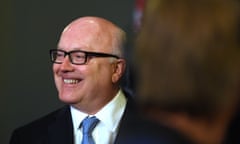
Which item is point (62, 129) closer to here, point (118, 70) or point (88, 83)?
point (88, 83)

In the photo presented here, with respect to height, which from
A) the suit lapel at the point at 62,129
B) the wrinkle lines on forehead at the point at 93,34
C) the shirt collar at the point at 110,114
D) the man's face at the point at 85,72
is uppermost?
the wrinkle lines on forehead at the point at 93,34

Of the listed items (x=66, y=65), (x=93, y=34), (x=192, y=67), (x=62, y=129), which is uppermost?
(x=192, y=67)

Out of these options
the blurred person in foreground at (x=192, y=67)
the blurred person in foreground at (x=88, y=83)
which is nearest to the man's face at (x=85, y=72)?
the blurred person in foreground at (x=88, y=83)

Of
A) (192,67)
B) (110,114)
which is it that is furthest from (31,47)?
(192,67)

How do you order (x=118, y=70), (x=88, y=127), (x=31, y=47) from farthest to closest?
(x=31, y=47) < (x=118, y=70) < (x=88, y=127)

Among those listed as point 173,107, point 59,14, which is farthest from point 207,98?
point 59,14

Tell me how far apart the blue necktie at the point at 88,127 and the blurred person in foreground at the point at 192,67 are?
114 centimetres

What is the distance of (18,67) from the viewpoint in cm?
291

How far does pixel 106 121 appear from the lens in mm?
1854

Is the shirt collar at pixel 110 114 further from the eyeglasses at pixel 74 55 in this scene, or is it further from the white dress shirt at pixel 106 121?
the eyeglasses at pixel 74 55

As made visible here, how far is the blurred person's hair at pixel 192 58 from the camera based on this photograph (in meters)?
0.67

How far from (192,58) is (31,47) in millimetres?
2302

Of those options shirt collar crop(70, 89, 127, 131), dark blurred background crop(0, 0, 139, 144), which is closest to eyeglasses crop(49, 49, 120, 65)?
shirt collar crop(70, 89, 127, 131)

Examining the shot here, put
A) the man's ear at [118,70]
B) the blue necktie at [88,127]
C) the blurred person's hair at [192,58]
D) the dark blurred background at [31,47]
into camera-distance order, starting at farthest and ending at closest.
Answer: the dark blurred background at [31,47], the man's ear at [118,70], the blue necktie at [88,127], the blurred person's hair at [192,58]
